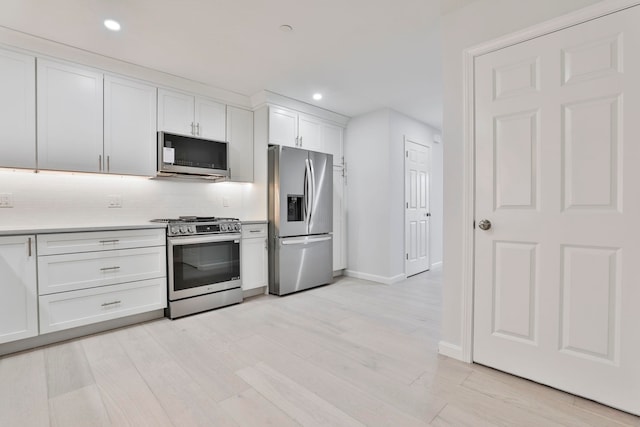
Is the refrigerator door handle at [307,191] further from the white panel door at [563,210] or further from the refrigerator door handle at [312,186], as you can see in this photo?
the white panel door at [563,210]

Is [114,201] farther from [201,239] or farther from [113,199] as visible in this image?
[201,239]

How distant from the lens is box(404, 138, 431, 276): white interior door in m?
4.61

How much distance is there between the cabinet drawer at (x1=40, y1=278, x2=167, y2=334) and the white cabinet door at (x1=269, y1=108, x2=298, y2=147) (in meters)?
2.08

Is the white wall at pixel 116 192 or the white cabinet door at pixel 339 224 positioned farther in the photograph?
the white cabinet door at pixel 339 224

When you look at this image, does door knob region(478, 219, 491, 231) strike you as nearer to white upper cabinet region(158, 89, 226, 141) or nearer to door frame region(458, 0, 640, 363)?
door frame region(458, 0, 640, 363)

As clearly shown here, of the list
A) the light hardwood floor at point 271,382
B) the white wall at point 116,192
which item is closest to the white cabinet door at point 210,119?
the white wall at point 116,192

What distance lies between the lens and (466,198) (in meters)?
2.06

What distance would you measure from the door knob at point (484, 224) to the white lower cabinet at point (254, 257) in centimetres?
245

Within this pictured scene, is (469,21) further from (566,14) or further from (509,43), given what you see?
(566,14)

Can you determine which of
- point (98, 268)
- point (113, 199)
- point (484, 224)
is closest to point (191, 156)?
point (113, 199)

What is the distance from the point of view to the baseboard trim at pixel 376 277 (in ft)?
13.8

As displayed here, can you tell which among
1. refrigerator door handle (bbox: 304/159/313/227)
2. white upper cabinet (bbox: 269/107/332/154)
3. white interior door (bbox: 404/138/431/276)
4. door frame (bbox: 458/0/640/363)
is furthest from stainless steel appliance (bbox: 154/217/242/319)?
white interior door (bbox: 404/138/431/276)

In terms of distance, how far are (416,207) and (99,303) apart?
4.19m

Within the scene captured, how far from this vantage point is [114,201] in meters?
3.06
